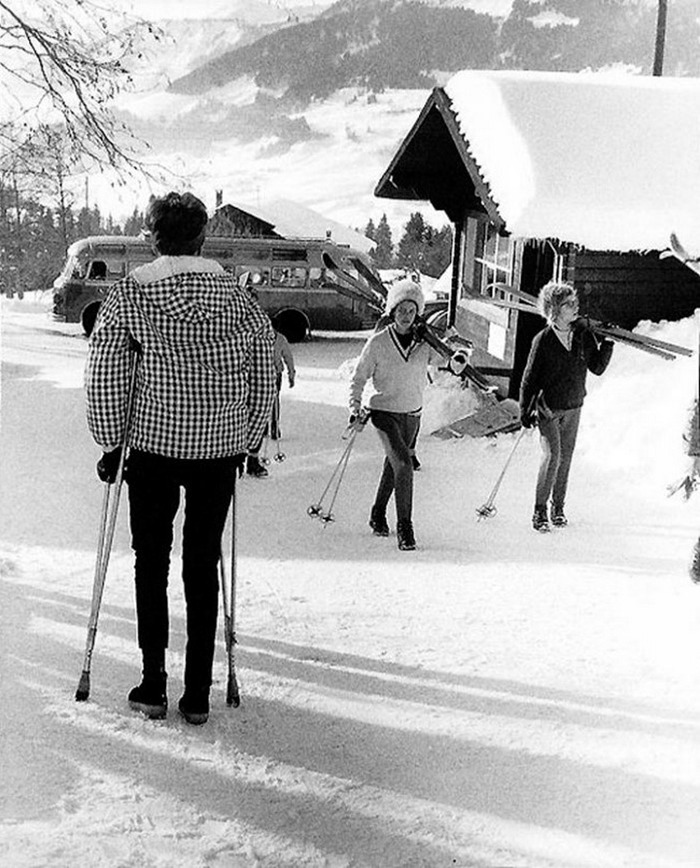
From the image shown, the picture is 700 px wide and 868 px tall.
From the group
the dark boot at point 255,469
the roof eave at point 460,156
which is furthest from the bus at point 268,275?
the dark boot at point 255,469

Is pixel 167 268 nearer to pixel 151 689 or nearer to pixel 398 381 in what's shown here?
pixel 151 689

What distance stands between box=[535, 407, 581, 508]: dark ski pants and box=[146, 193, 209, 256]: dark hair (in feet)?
10.7

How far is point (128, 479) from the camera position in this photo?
3162mm

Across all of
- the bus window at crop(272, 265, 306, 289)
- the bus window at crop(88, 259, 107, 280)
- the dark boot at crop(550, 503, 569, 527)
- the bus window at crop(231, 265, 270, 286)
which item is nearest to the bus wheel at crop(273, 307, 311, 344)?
the bus window at crop(272, 265, 306, 289)

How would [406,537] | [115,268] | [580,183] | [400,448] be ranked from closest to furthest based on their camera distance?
[406,537], [400,448], [580,183], [115,268]

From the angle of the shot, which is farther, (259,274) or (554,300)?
(259,274)

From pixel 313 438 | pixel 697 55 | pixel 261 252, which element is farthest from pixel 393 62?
pixel 261 252

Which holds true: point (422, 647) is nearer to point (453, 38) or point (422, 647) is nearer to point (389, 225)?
point (453, 38)

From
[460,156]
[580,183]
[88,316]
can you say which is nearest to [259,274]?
[88,316]

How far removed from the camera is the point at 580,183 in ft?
27.4

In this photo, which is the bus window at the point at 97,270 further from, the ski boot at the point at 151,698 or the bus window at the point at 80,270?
the ski boot at the point at 151,698

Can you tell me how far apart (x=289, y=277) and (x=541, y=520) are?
13.7 metres

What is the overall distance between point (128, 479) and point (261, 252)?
1641 centimetres

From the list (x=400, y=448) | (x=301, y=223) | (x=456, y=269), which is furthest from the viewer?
(x=301, y=223)
